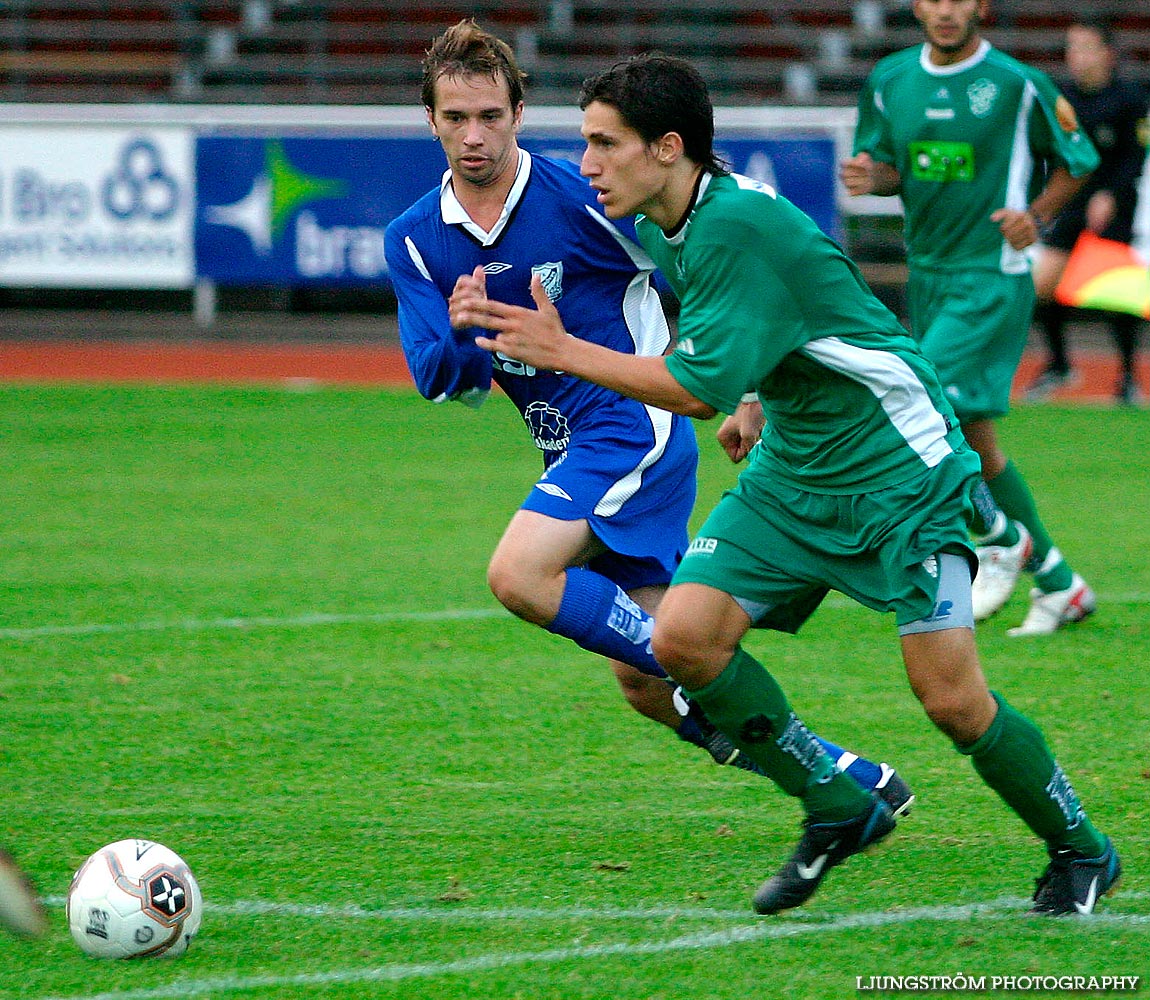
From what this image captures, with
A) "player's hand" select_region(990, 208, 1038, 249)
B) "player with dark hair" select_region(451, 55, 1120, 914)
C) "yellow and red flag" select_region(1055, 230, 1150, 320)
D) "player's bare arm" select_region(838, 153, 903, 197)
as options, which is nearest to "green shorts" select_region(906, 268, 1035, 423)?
"player's hand" select_region(990, 208, 1038, 249)

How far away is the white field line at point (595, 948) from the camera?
3.45 metres

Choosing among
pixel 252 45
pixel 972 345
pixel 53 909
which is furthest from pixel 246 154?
pixel 53 909

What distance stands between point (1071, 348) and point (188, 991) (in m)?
15.4

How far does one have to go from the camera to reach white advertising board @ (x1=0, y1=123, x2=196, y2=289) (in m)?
16.6

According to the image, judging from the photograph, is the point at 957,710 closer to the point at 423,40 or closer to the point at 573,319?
the point at 573,319

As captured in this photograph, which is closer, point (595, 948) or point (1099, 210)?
point (595, 948)

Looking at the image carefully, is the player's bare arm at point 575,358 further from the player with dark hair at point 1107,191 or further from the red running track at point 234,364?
the red running track at point 234,364

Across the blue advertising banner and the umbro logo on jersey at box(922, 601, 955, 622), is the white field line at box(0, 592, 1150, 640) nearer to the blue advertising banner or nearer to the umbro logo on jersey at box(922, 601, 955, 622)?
the umbro logo on jersey at box(922, 601, 955, 622)

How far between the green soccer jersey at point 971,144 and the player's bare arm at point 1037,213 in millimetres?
62

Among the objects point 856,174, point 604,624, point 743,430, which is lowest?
point 604,624

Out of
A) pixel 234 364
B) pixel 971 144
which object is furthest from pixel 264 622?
pixel 234 364

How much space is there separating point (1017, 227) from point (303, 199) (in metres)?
10.8

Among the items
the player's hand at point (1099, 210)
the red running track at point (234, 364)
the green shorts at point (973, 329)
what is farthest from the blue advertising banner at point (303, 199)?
the green shorts at point (973, 329)

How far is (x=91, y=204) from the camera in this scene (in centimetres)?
1669
